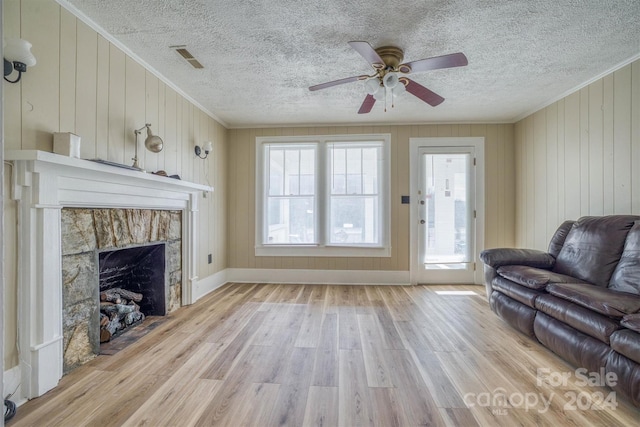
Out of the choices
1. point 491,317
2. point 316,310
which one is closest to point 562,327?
point 491,317

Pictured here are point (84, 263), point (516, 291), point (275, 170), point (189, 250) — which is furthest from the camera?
point (275, 170)

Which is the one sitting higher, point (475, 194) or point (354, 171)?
point (354, 171)

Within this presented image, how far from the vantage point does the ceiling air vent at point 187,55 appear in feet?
8.12

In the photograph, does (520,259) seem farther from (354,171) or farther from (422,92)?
(354,171)

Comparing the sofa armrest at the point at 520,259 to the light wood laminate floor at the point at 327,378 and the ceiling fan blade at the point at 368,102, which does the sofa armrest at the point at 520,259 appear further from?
the ceiling fan blade at the point at 368,102

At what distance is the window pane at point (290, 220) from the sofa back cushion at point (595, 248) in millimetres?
3045

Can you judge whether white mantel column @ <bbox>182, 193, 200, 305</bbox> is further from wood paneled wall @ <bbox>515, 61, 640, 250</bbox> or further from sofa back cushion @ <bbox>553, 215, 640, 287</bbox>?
wood paneled wall @ <bbox>515, 61, 640, 250</bbox>

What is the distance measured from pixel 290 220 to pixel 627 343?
12.3 ft

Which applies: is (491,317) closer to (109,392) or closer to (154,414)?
(154,414)

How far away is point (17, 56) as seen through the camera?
157 centimetres

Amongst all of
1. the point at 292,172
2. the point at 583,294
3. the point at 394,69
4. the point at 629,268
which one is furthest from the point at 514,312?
the point at 292,172

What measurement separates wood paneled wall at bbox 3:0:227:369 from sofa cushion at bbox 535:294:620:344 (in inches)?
139

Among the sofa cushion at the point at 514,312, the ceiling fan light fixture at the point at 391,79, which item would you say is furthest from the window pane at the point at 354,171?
the sofa cushion at the point at 514,312

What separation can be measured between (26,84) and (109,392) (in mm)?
1934
